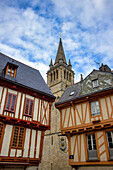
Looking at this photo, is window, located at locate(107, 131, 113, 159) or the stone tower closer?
window, located at locate(107, 131, 113, 159)

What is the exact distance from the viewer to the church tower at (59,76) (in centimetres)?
3007

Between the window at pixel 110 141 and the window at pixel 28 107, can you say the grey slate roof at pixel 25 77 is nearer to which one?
the window at pixel 28 107

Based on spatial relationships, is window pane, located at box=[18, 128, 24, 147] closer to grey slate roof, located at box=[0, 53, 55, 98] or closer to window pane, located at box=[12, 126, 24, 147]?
window pane, located at box=[12, 126, 24, 147]

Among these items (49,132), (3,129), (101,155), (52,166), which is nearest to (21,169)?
(3,129)

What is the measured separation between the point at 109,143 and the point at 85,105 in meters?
2.86

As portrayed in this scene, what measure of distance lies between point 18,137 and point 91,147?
4712 mm

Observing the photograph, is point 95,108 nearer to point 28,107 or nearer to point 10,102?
point 28,107

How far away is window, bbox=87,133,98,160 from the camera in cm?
938

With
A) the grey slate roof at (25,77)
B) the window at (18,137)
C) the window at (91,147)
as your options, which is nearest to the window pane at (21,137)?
the window at (18,137)

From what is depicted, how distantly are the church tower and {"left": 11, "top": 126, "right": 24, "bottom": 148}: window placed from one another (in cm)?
1888

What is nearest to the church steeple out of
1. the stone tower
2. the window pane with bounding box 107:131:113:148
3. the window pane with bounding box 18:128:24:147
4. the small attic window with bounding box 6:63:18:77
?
the stone tower

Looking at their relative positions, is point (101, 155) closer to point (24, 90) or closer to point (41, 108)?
point (41, 108)

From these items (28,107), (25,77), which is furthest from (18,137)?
(25,77)

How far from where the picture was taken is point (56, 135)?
2473cm
